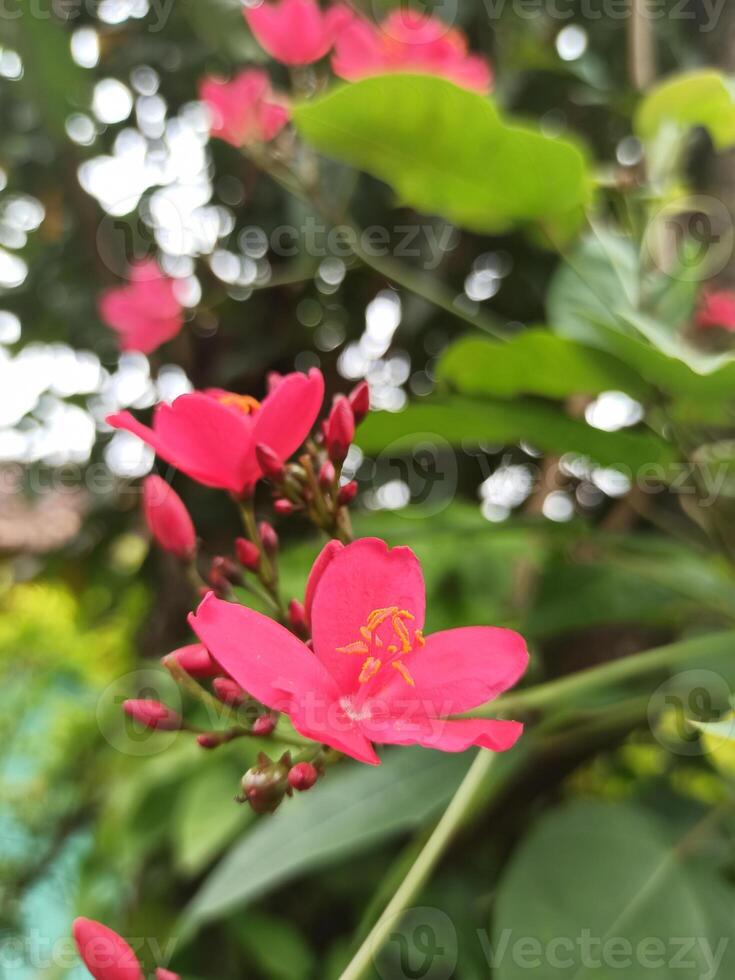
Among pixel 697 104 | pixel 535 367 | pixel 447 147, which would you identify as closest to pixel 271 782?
pixel 535 367

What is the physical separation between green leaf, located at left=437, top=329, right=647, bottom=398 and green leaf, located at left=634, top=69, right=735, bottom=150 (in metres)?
0.24

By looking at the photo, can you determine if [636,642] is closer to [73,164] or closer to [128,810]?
[128,810]

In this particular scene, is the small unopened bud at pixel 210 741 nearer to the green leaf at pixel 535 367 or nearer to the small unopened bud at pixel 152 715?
the small unopened bud at pixel 152 715

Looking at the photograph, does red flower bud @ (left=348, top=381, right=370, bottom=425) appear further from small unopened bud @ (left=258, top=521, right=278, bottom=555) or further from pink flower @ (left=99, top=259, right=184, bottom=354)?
pink flower @ (left=99, top=259, right=184, bottom=354)

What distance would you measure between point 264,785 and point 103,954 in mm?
76

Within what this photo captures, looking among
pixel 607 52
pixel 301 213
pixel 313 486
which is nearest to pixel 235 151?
pixel 301 213

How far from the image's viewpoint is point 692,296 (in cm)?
67

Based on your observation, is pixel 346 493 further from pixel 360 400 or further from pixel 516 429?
pixel 516 429

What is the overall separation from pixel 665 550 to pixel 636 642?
28 cm

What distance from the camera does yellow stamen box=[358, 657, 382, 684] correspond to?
343 mm

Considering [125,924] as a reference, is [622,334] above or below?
above

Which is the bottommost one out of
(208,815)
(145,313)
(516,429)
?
(208,815)

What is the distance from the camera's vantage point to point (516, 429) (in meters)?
0.61

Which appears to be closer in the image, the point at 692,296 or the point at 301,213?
the point at 692,296
